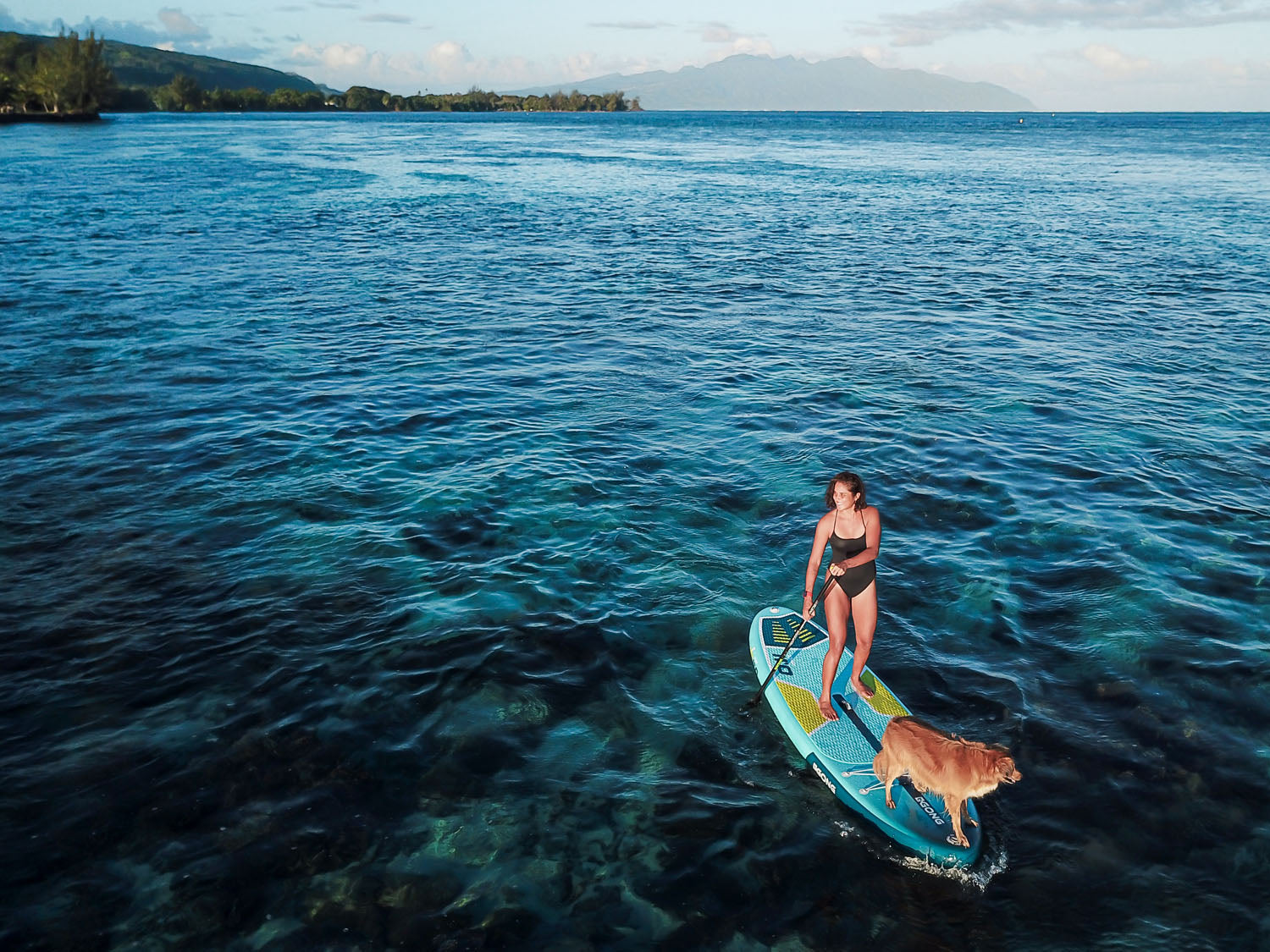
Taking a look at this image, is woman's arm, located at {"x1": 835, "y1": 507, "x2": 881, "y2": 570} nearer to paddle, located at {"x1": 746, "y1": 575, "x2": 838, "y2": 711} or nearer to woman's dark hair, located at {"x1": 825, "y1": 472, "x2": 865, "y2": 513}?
woman's dark hair, located at {"x1": 825, "y1": 472, "x2": 865, "y2": 513}

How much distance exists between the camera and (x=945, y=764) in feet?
26.9

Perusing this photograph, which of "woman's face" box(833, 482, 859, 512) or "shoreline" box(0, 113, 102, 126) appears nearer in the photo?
"woman's face" box(833, 482, 859, 512)

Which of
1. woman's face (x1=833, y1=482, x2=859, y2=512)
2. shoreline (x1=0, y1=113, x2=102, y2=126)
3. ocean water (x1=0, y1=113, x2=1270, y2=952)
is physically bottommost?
ocean water (x1=0, y1=113, x2=1270, y2=952)

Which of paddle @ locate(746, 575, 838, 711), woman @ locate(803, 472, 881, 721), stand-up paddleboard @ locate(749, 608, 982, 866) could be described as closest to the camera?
stand-up paddleboard @ locate(749, 608, 982, 866)

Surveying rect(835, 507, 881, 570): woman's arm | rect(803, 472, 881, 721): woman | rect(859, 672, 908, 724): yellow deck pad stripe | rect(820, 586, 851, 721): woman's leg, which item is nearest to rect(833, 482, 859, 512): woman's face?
rect(803, 472, 881, 721): woman

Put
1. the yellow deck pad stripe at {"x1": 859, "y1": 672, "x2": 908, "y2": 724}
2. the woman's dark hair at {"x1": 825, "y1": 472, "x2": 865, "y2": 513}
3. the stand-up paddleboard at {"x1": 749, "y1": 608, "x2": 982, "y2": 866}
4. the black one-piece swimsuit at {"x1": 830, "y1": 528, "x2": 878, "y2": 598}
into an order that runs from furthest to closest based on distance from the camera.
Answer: the yellow deck pad stripe at {"x1": 859, "y1": 672, "x2": 908, "y2": 724}, the black one-piece swimsuit at {"x1": 830, "y1": 528, "x2": 878, "y2": 598}, the woman's dark hair at {"x1": 825, "y1": 472, "x2": 865, "y2": 513}, the stand-up paddleboard at {"x1": 749, "y1": 608, "x2": 982, "y2": 866}

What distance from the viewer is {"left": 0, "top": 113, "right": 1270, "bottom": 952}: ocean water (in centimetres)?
837

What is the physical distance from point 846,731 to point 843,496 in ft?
9.28

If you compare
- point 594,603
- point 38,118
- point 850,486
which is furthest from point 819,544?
point 38,118

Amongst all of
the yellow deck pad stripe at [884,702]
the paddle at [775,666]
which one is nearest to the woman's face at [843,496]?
the paddle at [775,666]

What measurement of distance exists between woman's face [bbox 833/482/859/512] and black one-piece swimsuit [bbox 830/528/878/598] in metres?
0.41

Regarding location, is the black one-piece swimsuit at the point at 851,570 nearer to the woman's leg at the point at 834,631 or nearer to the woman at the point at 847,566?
the woman at the point at 847,566

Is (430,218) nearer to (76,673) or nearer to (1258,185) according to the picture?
(76,673)

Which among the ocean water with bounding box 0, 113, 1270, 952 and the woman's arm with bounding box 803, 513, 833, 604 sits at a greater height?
the woman's arm with bounding box 803, 513, 833, 604
